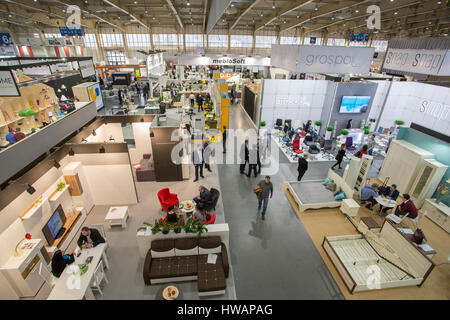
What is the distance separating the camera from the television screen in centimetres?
1076

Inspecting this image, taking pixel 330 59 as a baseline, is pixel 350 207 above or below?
below

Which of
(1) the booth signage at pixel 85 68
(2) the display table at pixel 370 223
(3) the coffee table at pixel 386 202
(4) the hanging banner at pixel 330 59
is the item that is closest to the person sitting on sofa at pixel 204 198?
(2) the display table at pixel 370 223

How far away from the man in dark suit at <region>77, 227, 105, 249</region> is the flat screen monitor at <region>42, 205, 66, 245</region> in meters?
0.85

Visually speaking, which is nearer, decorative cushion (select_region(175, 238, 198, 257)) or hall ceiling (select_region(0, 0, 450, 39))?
decorative cushion (select_region(175, 238, 198, 257))

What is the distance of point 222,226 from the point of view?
17.5ft

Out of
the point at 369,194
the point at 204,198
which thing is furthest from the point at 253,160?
the point at 369,194

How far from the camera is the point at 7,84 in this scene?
5727 millimetres

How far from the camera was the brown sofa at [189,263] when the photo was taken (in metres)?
4.58

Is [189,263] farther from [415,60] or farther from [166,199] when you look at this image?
[415,60]

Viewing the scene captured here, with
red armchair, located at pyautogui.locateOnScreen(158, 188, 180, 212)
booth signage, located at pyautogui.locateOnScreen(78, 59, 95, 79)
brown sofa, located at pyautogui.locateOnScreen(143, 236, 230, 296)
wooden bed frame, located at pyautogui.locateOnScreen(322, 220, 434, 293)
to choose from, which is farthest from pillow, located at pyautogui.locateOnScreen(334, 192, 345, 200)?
booth signage, located at pyautogui.locateOnScreen(78, 59, 95, 79)

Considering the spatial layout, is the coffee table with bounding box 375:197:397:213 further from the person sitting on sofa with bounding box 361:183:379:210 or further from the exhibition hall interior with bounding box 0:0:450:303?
the person sitting on sofa with bounding box 361:183:379:210

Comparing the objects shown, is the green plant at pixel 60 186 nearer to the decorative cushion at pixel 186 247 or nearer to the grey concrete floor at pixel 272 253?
the decorative cushion at pixel 186 247

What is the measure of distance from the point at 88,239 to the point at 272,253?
4119 millimetres
